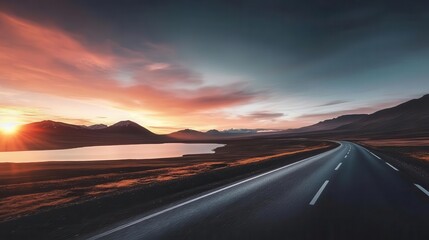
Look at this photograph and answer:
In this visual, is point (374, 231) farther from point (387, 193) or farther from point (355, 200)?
point (387, 193)

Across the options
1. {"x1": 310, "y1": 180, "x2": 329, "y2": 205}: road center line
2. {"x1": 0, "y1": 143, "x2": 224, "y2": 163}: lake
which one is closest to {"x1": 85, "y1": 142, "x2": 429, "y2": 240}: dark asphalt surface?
{"x1": 310, "y1": 180, "x2": 329, "y2": 205}: road center line

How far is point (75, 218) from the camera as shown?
755 centimetres

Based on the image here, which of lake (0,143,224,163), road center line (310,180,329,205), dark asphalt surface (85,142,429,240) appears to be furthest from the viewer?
lake (0,143,224,163)

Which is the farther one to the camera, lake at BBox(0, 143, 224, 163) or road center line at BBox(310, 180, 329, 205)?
lake at BBox(0, 143, 224, 163)

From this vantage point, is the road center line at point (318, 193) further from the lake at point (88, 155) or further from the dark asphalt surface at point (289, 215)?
the lake at point (88, 155)

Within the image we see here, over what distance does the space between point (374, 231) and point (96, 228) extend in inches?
242

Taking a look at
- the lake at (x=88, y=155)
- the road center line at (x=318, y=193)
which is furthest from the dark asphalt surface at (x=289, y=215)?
the lake at (x=88, y=155)

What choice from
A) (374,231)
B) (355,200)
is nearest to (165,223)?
(374,231)

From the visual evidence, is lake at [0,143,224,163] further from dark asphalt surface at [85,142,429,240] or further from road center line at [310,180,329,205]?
dark asphalt surface at [85,142,429,240]

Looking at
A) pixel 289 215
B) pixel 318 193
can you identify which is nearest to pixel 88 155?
pixel 318 193

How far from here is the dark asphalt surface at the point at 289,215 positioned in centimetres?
610

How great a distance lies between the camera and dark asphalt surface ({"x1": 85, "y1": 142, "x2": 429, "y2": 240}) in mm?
6102

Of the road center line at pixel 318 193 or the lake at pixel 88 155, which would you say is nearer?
the road center line at pixel 318 193

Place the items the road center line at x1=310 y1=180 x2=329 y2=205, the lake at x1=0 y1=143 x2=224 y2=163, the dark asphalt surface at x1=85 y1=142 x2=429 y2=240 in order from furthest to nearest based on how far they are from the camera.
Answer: the lake at x1=0 y1=143 x2=224 y2=163, the road center line at x1=310 y1=180 x2=329 y2=205, the dark asphalt surface at x1=85 y1=142 x2=429 y2=240
